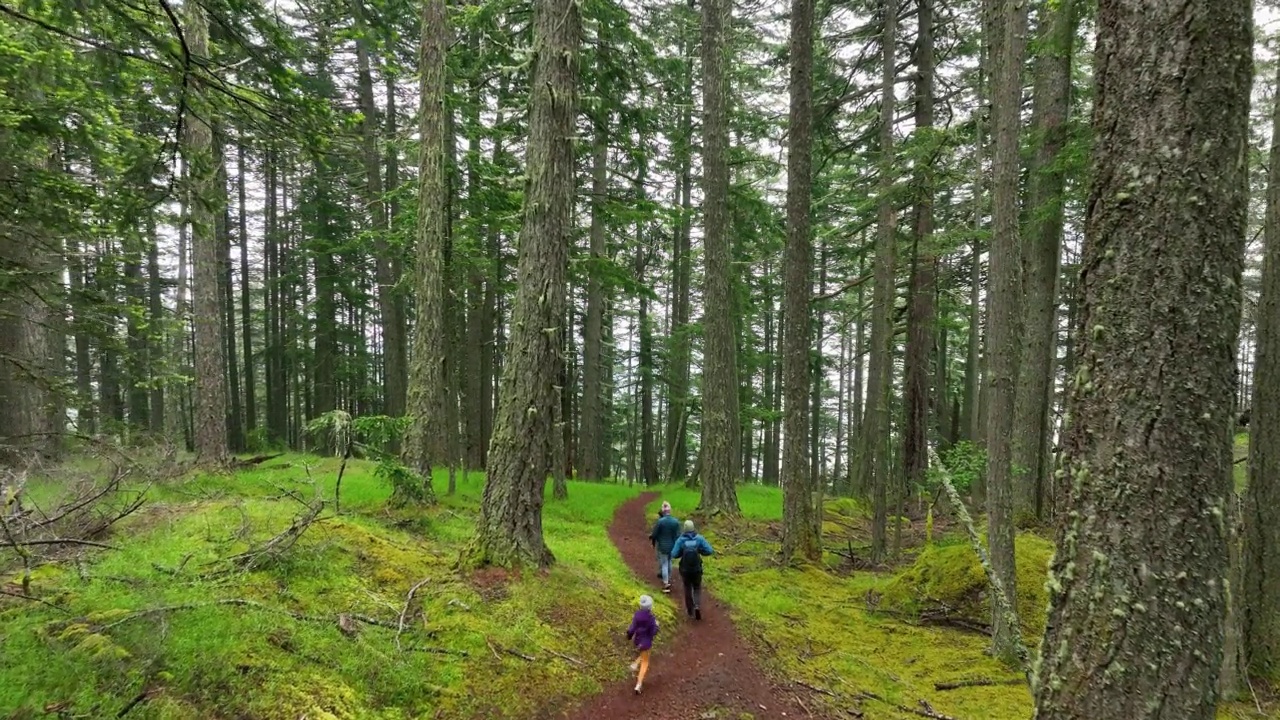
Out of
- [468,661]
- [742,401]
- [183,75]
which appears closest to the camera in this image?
[183,75]

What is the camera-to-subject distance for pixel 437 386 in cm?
1078

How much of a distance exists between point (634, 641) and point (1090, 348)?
5656 mm

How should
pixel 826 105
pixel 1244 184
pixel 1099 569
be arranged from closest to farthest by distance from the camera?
pixel 1244 184 < pixel 1099 569 < pixel 826 105

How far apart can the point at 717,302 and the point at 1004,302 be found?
789 centimetres

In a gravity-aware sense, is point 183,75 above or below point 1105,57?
above

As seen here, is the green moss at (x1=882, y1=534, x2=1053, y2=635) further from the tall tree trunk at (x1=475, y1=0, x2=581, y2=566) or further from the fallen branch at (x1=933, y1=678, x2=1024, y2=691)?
the tall tree trunk at (x1=475, y1=0, x2=581, y2=566)

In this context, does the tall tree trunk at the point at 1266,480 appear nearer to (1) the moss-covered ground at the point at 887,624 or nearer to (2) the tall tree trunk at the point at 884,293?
(1) the moss-covered ground at the point at 887,624

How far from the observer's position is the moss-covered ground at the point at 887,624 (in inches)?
238

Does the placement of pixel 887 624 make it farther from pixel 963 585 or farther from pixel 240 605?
pixel 240 605

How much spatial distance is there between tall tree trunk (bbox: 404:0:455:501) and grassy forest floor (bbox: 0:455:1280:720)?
169cm

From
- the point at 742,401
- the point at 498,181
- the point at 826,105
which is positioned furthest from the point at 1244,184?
the point at 742,401

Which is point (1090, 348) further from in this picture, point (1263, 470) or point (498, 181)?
point (498, 181)

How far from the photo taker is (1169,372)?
215 cm

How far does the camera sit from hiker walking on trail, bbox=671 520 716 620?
830cm
